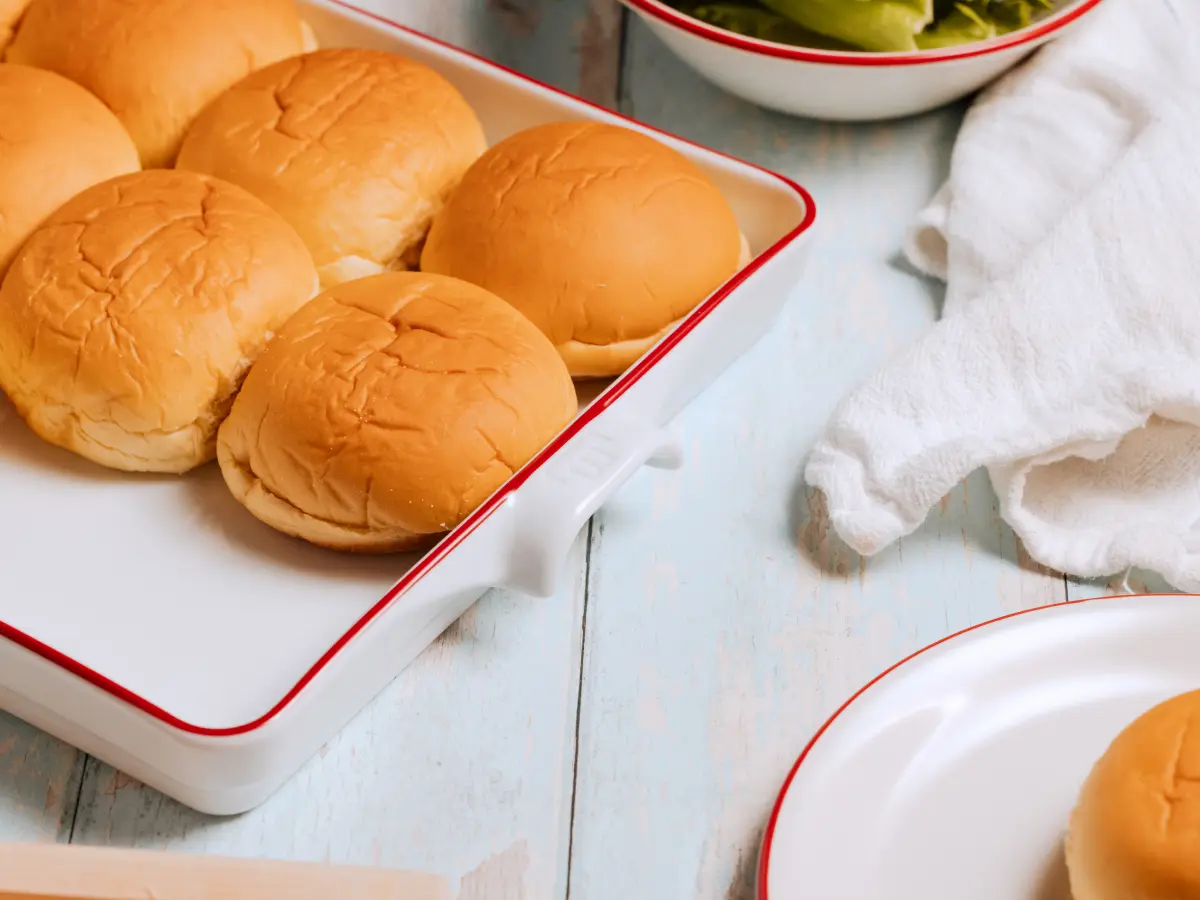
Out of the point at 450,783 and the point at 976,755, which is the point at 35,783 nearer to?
the point at 450,783

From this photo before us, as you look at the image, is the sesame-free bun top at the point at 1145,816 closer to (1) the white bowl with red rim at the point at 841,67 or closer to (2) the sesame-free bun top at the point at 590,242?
(2) the sesame-free bun top at the point at 590,242

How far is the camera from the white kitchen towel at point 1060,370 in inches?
38.2

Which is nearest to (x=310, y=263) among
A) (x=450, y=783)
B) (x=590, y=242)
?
(x=590, y=242)

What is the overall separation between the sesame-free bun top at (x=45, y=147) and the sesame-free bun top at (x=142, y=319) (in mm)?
34

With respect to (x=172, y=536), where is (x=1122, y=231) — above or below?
above

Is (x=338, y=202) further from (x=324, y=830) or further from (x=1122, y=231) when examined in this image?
(x=1122, y=231)

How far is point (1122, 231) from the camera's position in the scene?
110cm

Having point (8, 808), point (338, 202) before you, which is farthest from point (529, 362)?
point (8, 808)

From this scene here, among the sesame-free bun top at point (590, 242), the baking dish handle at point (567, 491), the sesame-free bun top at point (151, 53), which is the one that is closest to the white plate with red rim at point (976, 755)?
the baking dish handle at point (567, 491)

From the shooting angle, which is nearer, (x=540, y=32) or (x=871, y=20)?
(x=871, y=20)

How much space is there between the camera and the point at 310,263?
3.33 feet

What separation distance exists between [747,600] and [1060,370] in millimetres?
297

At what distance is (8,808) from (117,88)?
592 mm

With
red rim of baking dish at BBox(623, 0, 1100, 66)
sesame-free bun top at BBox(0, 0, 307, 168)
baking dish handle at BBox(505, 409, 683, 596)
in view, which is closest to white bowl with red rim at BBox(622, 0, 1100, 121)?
red rim of baking dish at BBox(623, 0, 1100, 66)
